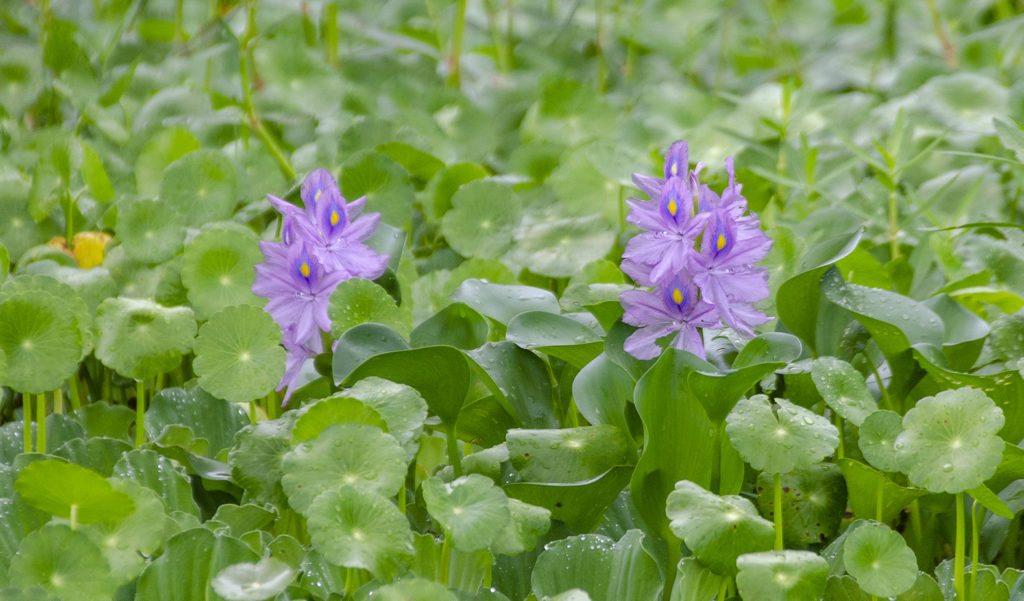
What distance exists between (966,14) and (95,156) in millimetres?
2344

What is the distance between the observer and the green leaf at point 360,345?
102 centimetres

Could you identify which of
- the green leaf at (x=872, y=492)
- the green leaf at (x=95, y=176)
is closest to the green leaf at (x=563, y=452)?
the green leaf at (x=872, y=492)

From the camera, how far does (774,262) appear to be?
1.34 meters

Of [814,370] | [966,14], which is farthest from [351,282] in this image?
[966,14]

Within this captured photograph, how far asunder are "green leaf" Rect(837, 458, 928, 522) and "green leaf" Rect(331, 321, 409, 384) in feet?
1.47

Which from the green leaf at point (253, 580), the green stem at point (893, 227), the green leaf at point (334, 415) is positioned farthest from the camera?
the green stem at point (893, 227)

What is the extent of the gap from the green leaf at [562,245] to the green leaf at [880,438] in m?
0.64

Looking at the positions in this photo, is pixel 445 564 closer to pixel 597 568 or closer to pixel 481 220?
pixel 597 568

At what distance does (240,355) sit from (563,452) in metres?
0.34

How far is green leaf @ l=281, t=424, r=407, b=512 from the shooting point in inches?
34.3

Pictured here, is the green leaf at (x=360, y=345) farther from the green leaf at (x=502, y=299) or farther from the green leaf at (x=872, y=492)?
the green leaf at (x=872, y=492)

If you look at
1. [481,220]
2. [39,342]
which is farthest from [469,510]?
[481,220]

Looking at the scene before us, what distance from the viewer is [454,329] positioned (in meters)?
1.15

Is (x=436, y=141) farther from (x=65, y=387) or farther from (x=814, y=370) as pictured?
(x=814, y=370)
